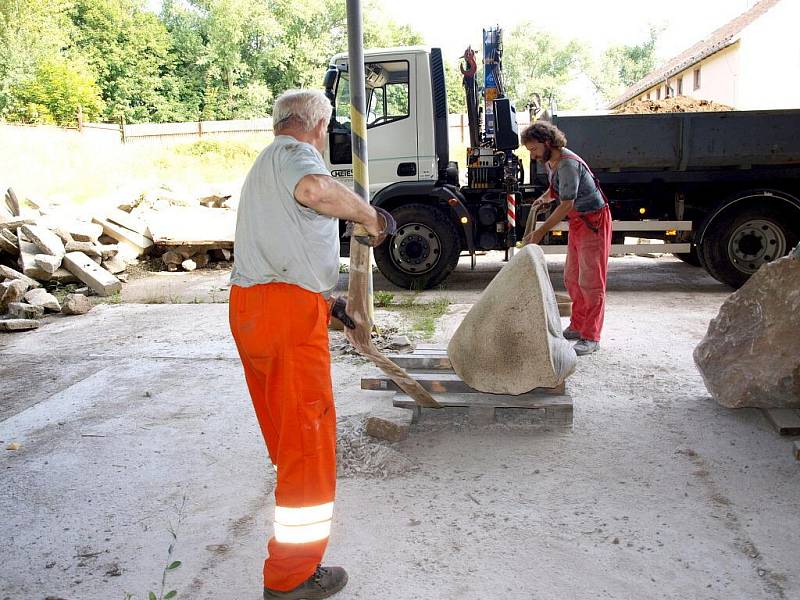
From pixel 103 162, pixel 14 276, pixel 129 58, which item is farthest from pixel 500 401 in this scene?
pixel 129 58

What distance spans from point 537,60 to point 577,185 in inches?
2015

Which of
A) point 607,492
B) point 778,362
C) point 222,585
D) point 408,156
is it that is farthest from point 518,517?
point 408,156

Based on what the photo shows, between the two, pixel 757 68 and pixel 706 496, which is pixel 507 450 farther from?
pixel 757 68

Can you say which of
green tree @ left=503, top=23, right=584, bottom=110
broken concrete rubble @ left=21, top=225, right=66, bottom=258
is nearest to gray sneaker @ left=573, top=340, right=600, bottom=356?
broken concrete rubble @ left=21, top=225, right=66, bottom=258

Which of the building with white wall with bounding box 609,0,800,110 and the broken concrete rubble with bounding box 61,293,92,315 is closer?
the broken concrete rubble with bounding box 61,293,92,315

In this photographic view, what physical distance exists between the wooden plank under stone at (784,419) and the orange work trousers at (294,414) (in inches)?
104

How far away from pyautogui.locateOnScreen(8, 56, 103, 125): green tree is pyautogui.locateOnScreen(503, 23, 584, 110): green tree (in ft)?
101

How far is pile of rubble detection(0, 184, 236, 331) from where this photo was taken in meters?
8.13

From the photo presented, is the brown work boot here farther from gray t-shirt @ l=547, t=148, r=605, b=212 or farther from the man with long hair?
gray t-shirt @ l=547, t=148, r=605, b=212

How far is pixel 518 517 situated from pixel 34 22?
36.0m

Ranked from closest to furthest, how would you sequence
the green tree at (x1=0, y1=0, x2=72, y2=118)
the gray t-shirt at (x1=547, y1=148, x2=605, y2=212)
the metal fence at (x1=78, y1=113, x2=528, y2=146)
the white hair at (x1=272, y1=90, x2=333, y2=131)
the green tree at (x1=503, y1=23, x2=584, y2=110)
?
the white hair at (x1=272, y1=90, x2=333, y2=131)
the gray t-shirt at (x1=547, y1=148, x2=605, y2=212)
the metal fence at (x1=78, y1=113, x2=528, y2=146)
the green tree at (x1=0, y1=0, x2=72, y2=118)
the green tree at (x1=503, y1=23, x2=584, y2=110)

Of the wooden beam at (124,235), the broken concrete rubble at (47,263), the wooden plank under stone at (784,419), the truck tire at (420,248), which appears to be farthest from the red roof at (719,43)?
the wooden plank under stone at (784,419)

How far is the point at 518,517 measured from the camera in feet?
9.63

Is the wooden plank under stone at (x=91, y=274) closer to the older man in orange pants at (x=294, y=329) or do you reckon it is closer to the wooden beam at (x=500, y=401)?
the wooden beam at (x=500, y=401)
